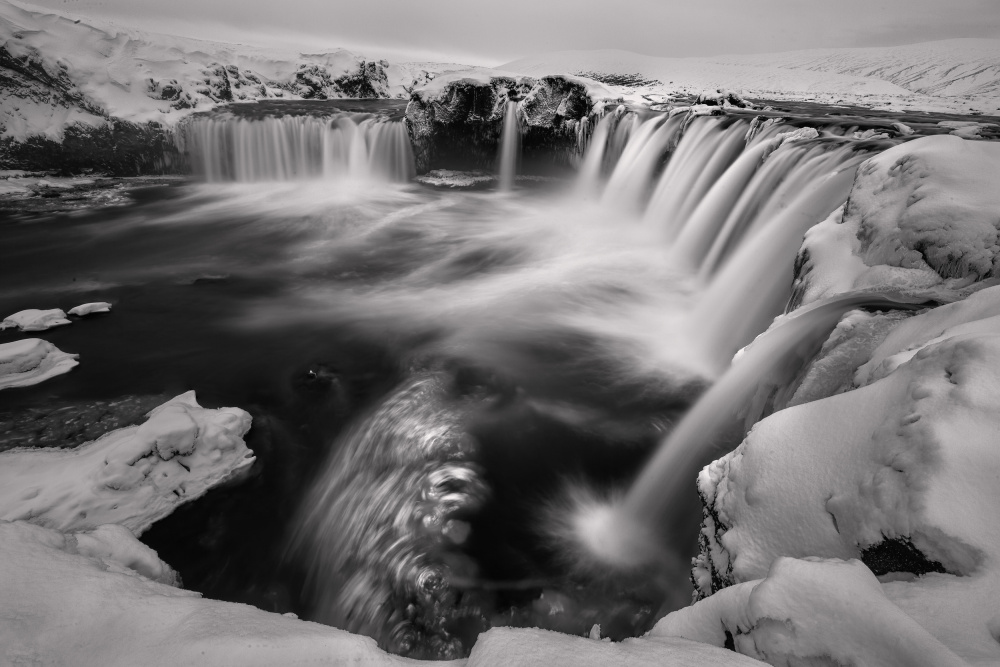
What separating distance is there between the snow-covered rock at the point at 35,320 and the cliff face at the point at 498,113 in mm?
10971

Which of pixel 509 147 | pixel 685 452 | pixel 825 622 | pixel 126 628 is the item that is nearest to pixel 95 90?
pixel 509 147

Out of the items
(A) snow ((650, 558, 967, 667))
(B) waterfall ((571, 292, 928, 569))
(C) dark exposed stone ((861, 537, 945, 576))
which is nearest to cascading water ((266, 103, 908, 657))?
(B) waterfall ((571, 292, 928, 569))

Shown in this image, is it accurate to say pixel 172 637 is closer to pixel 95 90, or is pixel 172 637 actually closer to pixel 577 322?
pixel 577 322

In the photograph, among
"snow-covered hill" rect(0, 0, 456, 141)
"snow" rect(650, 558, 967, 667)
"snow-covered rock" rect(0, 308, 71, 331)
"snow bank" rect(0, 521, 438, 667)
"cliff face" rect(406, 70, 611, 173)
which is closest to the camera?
"snow" rect(650, 558, 967, 667)

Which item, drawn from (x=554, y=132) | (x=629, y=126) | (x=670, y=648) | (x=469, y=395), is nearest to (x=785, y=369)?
(x=670, y=648)

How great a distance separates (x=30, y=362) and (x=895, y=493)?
7379 millimetres

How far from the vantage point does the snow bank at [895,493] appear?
1.11m

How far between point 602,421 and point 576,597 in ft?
6.20

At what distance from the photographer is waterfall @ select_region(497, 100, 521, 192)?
14.0m

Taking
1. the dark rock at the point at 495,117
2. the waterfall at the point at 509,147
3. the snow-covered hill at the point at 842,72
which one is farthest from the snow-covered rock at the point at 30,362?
the snow-covered hill at the point at 842,72

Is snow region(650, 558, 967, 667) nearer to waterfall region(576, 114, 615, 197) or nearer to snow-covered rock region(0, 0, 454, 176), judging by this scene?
waterfall region(576, 114, 615, 197)

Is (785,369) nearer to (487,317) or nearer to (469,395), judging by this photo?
(469,395)

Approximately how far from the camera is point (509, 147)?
47.4 feet

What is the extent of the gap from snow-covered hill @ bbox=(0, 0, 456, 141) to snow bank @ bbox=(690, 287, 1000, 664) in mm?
20749
